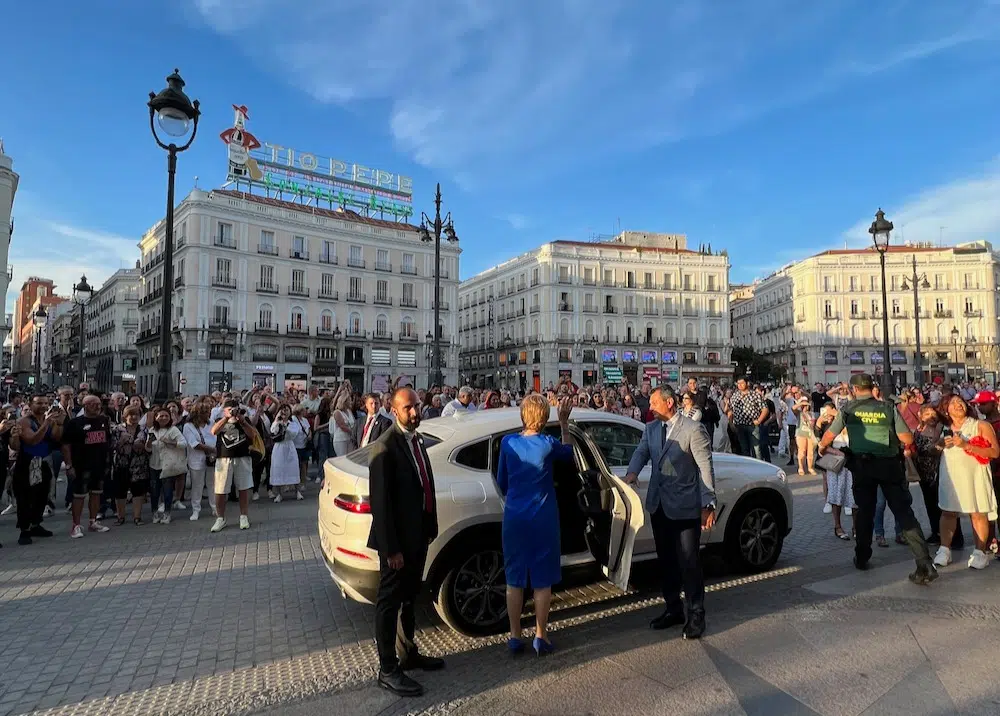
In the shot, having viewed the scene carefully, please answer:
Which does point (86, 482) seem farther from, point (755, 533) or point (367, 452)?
point (755, 533)

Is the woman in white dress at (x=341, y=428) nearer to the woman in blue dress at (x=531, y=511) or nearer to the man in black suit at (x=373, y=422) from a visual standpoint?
the man in black suit at (x=373, y=422)

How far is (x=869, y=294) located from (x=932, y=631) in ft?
266

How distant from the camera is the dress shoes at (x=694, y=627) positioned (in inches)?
163

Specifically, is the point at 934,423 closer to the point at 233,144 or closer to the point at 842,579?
the point at 842,579

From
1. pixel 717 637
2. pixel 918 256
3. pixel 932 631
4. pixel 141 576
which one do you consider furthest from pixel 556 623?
pixel 918 256

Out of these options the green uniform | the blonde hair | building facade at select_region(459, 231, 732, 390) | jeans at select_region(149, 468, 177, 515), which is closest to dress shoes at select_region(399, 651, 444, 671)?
the blonde hair

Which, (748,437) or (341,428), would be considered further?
(748,437)

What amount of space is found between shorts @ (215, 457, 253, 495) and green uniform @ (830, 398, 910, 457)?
715cm

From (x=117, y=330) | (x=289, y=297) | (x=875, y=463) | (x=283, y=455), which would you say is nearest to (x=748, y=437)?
(x=875, y=463)

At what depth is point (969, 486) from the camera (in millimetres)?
5738

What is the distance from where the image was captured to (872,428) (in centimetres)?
559

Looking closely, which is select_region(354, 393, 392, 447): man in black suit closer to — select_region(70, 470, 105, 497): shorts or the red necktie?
select_region(70, 470, 105, 497): shorts

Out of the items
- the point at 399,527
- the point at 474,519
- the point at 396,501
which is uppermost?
the point at 396,501

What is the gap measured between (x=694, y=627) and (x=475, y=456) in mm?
1985
